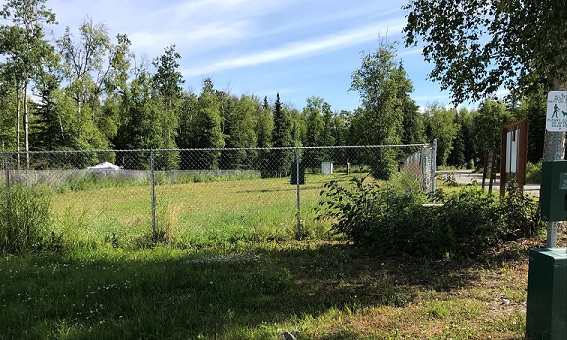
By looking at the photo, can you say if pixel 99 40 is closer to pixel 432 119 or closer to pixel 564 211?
pixel 564 211

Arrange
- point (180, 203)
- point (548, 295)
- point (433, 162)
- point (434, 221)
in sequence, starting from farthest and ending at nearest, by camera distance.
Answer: point (180, 203), point (433, 162), point (434, 221), point (548, 295)

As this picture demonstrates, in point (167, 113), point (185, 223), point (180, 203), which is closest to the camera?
point (185, 223)

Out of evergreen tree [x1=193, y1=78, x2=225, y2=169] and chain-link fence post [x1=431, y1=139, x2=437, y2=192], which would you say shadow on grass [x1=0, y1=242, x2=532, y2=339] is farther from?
evergreen tree [x1=193, y1=78, x2=225, y2=169]

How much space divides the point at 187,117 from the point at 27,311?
45.4 m

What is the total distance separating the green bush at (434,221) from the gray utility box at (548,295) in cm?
254

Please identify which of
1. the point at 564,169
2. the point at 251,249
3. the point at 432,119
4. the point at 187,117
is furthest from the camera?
the point at 432,119

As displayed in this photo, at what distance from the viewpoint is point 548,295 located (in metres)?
2.97

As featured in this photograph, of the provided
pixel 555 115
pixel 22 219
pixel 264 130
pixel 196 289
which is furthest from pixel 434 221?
pixel 264 130

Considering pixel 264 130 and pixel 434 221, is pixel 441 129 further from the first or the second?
pixel 434 221

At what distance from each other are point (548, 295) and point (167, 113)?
131 feet

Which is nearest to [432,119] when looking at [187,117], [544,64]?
[187,117]

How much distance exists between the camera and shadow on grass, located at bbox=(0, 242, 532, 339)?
3844 mm

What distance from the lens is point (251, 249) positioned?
687 centimetres

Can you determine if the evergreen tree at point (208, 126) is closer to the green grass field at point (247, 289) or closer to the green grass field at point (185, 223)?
the green grass field at point (185, 223)
